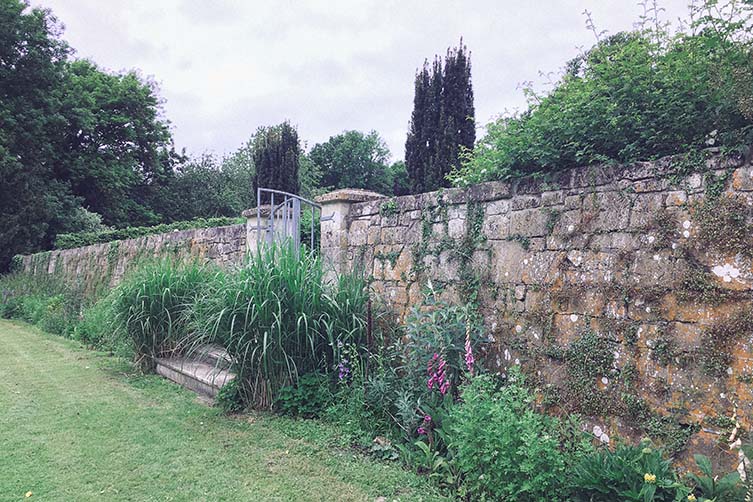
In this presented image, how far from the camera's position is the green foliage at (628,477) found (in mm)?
2053

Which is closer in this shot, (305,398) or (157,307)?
(305,398)

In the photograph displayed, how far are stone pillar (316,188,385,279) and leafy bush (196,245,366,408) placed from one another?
1.85ft

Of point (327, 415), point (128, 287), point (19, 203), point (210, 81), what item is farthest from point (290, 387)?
point (19, 203)

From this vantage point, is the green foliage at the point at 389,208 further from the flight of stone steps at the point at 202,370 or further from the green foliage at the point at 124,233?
the green foliage at the point at 124,233

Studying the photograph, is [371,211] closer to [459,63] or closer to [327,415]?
[327,415]

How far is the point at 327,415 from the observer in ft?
12.2

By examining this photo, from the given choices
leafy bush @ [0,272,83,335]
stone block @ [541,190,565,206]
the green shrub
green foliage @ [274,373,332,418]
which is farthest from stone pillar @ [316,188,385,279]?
leafy bush @ [0,272,83,335]

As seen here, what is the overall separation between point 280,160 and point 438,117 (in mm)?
5270

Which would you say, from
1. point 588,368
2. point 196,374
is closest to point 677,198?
point 588,368

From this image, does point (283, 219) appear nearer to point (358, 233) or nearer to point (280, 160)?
point (358, 233)

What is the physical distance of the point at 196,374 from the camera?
494 centimetres

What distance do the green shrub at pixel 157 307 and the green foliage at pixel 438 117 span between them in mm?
8283

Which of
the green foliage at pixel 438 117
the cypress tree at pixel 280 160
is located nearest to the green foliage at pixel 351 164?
the cypress tree at pixel 280 160

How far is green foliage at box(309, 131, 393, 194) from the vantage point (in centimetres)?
2773
